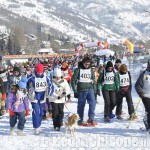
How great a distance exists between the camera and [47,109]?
11.6 meters

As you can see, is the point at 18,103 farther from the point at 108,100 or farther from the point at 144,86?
the point at 144,86

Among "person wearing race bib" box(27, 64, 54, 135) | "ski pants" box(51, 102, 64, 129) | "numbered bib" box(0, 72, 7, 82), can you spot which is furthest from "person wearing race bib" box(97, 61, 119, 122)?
"numbered bib" box(0, 72, 7, 82)

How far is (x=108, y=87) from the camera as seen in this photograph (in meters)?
10.4

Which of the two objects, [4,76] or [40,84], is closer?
[40,84]

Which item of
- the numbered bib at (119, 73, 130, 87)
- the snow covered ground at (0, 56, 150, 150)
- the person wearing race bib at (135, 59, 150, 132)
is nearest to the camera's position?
the snow covered ground at (0, 56, 150, 150)

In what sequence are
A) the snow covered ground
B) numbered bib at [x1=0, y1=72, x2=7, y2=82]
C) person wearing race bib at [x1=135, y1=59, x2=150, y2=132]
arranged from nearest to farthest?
the snow covered ground
person wearing race bib at [x1=135, y1=59, x2=150, y2=132]
numbered bib at [x1=0, y1=72, x2=7, y2=82]

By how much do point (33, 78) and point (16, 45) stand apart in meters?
120

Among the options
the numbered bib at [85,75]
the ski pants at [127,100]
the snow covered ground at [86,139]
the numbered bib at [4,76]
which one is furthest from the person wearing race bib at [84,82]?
the numbered bib at [4,76]

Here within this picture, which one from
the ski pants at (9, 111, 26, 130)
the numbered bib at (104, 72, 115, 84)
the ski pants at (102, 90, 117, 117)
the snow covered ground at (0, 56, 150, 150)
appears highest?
the numbered bib at (104, 72, 115, 84)

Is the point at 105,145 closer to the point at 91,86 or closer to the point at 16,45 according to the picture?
the point at 91,86

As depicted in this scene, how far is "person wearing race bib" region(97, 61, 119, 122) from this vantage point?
10.5 metres

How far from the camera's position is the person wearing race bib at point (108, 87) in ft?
34.3

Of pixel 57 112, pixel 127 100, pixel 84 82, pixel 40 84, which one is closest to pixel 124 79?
pixel 127 100

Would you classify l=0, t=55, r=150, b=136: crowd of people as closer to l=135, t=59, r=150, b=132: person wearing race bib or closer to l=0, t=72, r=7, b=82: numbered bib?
l=135, t=59, r=150, b=132: person wearing race bib
